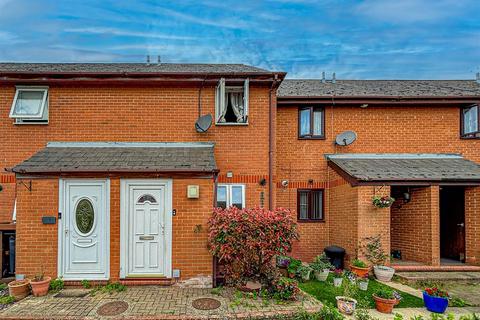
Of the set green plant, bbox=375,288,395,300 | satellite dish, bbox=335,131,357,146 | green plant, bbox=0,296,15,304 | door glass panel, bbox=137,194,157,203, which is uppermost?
satellite dish, bbox=335,131,357,146

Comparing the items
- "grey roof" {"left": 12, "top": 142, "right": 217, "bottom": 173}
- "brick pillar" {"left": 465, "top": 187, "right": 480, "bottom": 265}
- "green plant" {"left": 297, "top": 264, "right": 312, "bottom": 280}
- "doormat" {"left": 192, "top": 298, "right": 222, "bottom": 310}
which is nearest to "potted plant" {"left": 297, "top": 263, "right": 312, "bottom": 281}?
"green plant" {"left": 297, "top": 264, "right": 312, "bottom": 280}

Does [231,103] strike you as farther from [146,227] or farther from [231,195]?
[146,227]

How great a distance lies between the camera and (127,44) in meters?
14.7

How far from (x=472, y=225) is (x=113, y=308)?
32.5ft

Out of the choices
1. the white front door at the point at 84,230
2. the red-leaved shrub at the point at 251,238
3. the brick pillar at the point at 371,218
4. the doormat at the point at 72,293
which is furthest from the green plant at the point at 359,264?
the doormat at the point at 72,293

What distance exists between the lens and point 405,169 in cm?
859

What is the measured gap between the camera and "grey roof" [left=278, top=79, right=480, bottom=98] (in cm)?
988

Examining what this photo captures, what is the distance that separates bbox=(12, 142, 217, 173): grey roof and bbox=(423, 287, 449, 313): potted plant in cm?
522

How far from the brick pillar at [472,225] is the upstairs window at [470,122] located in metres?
2.51

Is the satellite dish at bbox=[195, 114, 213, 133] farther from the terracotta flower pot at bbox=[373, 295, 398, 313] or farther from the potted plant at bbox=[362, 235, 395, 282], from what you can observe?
the terracotta flower pot at bbox=[373, 295, 398, 313]

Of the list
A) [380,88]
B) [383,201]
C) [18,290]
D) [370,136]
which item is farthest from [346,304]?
[380,88]

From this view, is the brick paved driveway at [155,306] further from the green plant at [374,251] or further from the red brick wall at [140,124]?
the red brick wall at [140,124]

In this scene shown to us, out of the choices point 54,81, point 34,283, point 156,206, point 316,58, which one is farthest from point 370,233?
point 316,58

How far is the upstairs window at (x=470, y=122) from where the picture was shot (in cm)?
973
